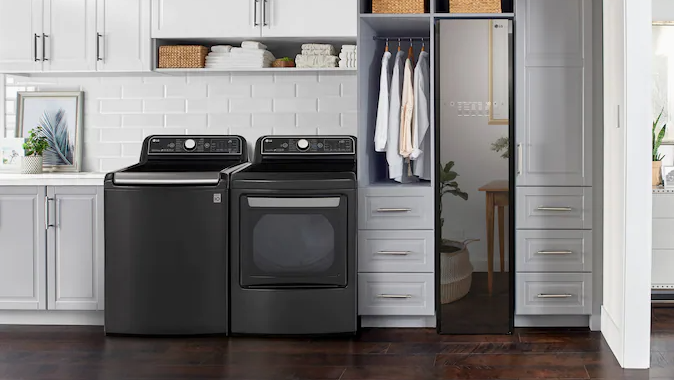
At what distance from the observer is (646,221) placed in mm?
2934

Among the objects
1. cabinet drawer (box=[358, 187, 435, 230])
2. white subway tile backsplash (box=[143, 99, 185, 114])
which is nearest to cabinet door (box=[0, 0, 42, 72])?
white subway tile backsplash (box=[143, 99, 185, 114])

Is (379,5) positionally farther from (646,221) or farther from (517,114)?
(646,221)

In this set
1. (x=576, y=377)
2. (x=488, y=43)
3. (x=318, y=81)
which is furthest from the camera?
(x=318, y=81)

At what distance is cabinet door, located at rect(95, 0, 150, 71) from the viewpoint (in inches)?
151

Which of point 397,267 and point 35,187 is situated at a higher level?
point 35,187

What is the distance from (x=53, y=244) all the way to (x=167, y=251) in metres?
0.66

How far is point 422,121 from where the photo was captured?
12.1 feet

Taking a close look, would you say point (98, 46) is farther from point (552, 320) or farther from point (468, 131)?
point (552, 320)

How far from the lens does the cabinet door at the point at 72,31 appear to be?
3869 millimetres

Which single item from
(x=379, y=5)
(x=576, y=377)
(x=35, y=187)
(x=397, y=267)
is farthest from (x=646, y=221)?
(x=35, y=187)

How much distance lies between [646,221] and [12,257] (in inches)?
122

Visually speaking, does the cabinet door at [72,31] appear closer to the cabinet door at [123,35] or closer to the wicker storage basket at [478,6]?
the cabinet door at [123,35]

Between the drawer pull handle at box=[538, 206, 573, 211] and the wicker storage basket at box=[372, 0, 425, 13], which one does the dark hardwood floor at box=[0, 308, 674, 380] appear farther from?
the wicker storage basket at box=[372, 0, 425, 13]

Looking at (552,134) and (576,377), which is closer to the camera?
(576,377)
